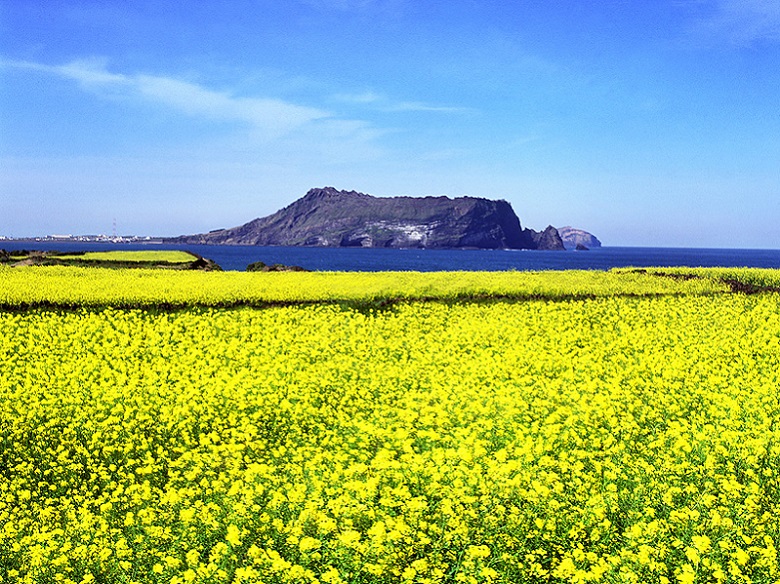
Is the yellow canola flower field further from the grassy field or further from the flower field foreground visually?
the grassy field

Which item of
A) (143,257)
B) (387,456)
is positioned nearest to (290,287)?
(387,456)

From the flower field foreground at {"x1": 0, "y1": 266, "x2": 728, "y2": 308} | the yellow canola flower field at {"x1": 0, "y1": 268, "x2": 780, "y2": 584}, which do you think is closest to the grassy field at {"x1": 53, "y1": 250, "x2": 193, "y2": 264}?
the flower field foreground at {"x1": 0, "y1": 266, "x2": 728, "y2": 308}

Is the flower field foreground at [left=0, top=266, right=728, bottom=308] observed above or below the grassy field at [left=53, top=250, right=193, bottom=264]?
below

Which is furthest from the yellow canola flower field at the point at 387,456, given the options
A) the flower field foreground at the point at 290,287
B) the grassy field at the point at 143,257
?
the grassy field at the point at 143,257

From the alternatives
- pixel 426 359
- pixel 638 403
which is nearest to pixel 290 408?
pixel 426 359

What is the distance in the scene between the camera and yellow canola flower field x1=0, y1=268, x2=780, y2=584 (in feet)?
22.5

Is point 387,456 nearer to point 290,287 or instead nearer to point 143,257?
point 290,287

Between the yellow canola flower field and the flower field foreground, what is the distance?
16.5 feet

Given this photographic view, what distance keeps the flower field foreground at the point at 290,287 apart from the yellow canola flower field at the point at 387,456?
5024 millimetres

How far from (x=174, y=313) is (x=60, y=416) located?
488 inches

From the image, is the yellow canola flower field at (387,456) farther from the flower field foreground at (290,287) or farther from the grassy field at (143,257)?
the grassy field at (143,257)

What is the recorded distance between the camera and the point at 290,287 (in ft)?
105

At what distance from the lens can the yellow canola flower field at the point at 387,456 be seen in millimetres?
6844

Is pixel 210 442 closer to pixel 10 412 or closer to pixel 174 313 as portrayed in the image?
pixel 10 412
